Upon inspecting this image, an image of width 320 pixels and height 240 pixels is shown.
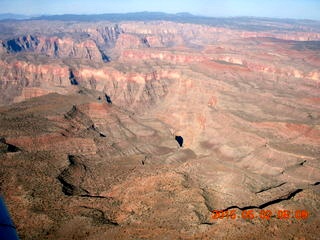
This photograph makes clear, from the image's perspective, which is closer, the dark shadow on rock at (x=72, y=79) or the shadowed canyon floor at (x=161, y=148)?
the shadowed canyon floor at (x=161, y=148)

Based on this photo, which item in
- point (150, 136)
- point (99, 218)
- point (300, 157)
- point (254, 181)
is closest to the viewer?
point (99, 218)

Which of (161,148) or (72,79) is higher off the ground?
(72,79)

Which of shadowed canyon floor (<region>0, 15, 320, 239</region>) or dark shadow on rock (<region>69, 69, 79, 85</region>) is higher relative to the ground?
shadowed canyon floor (<region>0, 15, 320, 239</region>)

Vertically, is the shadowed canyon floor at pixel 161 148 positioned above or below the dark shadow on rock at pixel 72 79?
above

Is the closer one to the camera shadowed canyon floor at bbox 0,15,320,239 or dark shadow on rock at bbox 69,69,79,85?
shadowed canyon floor at bbox 0,15,320,239

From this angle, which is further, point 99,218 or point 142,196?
point 142,196

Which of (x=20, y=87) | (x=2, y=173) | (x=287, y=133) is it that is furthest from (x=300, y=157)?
(x=20, y=87)

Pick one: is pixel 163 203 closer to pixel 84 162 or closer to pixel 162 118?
pixel 84 162

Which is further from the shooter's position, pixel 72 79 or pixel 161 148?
pixel 72 79
